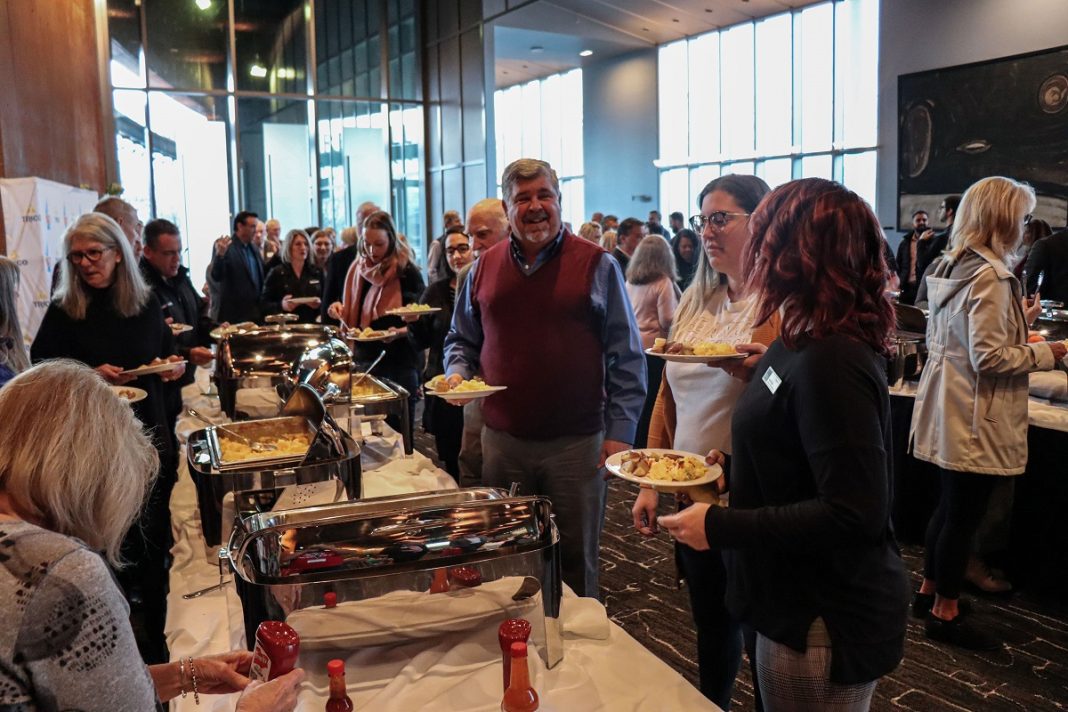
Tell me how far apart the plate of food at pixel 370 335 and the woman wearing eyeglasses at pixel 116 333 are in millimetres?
897

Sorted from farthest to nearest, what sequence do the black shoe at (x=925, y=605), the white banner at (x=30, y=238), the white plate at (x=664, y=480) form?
the white banner at (x=30, y=238) < the black shoe at (x=925, y=605) < the white plate at (x=664, y=480)

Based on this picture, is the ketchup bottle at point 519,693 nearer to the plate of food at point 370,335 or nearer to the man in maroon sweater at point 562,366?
the man in maroon sweater at point 562,366

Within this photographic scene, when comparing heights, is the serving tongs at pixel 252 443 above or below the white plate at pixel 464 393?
below

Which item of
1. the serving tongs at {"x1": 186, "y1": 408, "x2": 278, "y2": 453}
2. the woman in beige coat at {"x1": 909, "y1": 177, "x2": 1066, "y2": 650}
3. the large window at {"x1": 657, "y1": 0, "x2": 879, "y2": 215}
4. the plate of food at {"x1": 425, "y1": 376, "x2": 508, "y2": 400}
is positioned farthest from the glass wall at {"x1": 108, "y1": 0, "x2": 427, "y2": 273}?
the woman in beige coat at {"x1": 909, "y1": 177, "x2": 1066, "y2": 650}

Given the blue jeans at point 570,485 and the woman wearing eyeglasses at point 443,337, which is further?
the woman wearing eyeglasses at point 443,337

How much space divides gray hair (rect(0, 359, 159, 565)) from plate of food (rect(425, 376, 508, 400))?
101 cm

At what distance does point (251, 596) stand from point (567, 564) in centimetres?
108

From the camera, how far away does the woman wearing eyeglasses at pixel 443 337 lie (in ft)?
11.6

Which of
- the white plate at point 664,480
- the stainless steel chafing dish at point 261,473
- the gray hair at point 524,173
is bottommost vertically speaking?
the stainless steel chafing dish at point 261,473

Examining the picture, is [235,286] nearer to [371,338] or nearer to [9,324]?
[371,338]

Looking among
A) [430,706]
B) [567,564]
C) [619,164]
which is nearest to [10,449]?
[430,706]

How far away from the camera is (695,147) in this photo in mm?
13703

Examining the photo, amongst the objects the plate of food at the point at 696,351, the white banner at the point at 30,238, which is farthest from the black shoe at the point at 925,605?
the white banner at the point at 30,238

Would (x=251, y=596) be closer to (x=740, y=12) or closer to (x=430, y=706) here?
(x=430, y=706)
